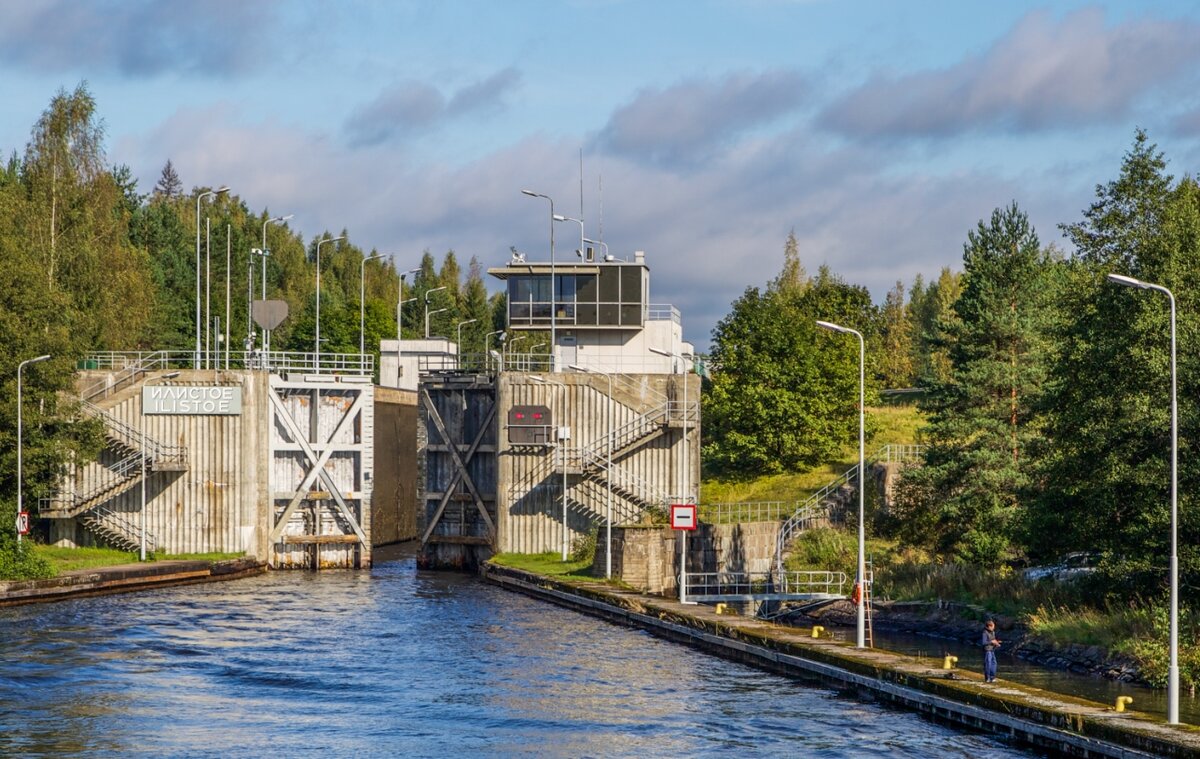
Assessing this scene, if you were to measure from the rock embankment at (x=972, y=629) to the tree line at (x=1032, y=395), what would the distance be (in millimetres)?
2875

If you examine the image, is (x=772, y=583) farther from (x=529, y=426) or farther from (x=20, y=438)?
(x=20, y=438)

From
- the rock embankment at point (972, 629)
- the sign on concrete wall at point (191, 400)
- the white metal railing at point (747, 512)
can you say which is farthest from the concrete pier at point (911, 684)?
the sign on concrete wall at point (191, 400)

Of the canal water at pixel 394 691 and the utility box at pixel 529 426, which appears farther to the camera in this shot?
the utility box at pixel 529 426

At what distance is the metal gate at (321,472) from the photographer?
2790 inches

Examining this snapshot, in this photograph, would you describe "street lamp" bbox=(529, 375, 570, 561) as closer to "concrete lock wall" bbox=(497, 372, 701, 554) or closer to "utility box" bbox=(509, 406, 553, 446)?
"concrete lock wall" bbox=(497, 372, 701, 554)

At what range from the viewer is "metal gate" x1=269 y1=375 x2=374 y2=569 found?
70.9m

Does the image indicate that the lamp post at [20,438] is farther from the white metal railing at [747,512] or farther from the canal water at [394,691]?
the white metal railing at [747,512]

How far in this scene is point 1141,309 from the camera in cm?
4547

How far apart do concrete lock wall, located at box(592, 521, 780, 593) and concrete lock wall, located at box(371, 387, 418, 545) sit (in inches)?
900

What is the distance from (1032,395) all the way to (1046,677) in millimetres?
20547

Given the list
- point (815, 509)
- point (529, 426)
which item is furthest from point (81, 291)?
point (815, 509)

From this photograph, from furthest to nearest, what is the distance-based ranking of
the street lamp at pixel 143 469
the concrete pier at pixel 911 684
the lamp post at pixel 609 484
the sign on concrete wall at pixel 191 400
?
the sign on concrete wall at pixel 191 400 → the street lamp at pixel 143 469 → the lamp post at pixel 609 484 → the concrete pier at pixel 911 684

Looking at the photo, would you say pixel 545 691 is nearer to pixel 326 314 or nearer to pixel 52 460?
pixel 52 460

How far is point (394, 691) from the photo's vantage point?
129 feet
